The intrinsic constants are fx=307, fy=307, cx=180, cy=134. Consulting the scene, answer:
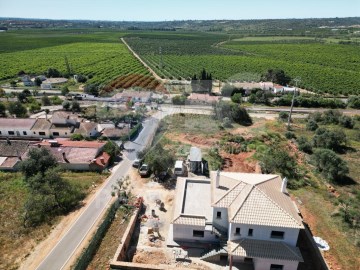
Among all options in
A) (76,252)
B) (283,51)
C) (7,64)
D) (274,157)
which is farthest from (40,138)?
(283,51)

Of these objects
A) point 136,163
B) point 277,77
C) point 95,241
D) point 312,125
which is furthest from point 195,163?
point 277,77

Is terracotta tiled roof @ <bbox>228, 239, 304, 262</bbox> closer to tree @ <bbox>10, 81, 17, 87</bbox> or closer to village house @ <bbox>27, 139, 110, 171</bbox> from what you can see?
village house @ <bbox>27, 139, 110, 171</bbox>

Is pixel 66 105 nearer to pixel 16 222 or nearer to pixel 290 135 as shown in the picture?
pixel 16 222

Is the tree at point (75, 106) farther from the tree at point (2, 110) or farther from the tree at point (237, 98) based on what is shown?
the tree at point (237, 98)

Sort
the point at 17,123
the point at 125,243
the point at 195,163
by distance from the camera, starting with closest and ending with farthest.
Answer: the point at 125,243 → the point at 195,163 → the point at 17,123

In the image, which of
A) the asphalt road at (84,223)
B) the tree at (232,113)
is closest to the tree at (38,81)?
the tree at (232,113)

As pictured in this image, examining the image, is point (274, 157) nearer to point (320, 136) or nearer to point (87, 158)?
point (320, 136)

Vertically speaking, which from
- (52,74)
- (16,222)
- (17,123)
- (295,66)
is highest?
(17,123)
